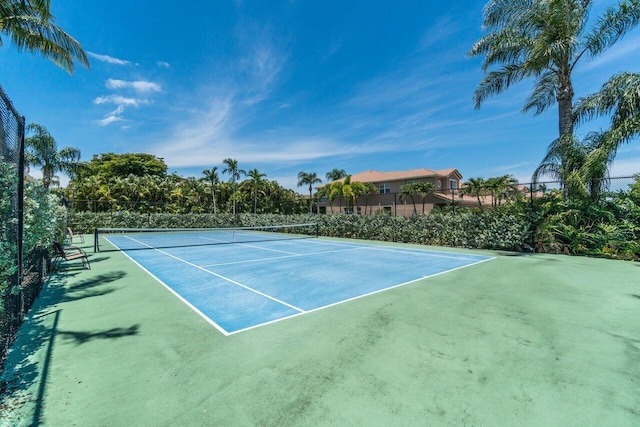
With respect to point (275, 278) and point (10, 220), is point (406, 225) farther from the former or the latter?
point (10, 220)

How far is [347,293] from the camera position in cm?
631

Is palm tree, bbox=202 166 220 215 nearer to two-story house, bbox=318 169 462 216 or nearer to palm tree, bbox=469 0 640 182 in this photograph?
two-story house, bbox=318 169 462 216

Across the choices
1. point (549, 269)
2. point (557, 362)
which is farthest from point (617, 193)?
point (557, 362)

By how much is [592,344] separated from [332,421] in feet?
12.1

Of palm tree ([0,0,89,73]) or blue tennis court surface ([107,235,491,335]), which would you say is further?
palm tree ([0,0,89,73])

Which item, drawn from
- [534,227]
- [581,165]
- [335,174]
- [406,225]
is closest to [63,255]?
[406,225]

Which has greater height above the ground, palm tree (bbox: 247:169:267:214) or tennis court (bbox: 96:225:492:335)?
palm tree (bbox: 247:169:267:214)

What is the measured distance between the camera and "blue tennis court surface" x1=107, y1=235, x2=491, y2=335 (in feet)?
17.5

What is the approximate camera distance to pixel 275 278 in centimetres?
785

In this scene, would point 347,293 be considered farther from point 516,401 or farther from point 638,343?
point 638,343

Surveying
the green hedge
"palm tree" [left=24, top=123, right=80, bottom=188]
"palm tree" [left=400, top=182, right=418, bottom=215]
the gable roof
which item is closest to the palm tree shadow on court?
the green hedge

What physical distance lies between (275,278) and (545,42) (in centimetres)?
1350

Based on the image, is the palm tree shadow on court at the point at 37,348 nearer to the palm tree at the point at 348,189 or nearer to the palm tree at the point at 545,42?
the palm tree at the point at 545,42

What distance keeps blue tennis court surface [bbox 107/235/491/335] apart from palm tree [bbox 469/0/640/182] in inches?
321
